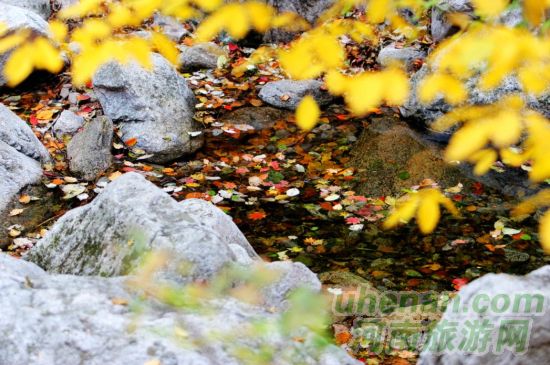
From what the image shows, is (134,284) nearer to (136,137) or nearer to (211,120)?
(136,137)

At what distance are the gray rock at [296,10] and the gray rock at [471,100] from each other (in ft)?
9.77

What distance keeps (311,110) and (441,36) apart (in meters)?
7.21

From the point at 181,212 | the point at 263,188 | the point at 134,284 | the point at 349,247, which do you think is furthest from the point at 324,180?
the point at 134,284

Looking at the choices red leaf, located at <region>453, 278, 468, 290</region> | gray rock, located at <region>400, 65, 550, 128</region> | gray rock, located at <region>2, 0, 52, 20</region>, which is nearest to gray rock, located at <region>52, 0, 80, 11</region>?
gray rock, located at <region>2, 0, 52, 20</region>

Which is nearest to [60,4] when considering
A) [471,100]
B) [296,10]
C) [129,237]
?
[296,10]

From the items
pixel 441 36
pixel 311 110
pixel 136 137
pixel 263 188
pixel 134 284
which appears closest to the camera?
pixel 311 110

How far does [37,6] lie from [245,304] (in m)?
8.52

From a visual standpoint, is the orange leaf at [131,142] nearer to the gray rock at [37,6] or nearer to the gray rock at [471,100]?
the gray rock at [471,100]

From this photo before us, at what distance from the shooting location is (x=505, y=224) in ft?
17.6

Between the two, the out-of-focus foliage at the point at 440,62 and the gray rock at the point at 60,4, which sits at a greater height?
the gray rock at the point at 60,4

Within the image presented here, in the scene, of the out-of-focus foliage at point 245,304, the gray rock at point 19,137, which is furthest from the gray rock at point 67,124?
the out-of-focus foliage at point 245,304

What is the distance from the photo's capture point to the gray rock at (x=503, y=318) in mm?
2273

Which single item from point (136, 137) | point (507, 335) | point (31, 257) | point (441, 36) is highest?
point (441, 36)

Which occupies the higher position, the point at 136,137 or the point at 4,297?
Answer: the point at 136,137
